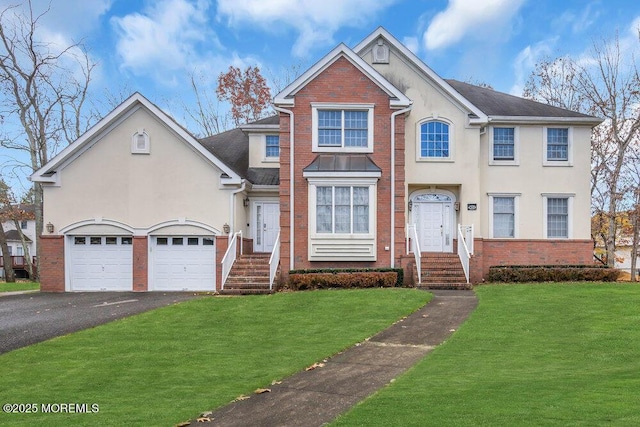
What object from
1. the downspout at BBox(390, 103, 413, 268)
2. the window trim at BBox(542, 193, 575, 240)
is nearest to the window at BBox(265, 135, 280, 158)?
the downspout at BBox(390, 103, 413, 268)

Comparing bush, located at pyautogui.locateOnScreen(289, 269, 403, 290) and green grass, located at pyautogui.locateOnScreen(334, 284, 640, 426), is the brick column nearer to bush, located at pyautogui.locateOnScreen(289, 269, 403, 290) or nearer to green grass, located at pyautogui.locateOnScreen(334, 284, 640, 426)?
bush, located at pyautogui.locateOnScreen(289, 269, 403, 290)

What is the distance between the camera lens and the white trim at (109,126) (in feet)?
70.7

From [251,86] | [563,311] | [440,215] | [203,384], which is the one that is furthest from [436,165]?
[251,86]

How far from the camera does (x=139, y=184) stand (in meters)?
21.8

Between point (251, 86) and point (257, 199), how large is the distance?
21.6 m

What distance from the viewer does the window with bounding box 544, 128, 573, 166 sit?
23.7m

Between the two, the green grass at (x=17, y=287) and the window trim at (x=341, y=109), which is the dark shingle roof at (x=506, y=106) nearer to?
the window trim at (x=341, y=109)

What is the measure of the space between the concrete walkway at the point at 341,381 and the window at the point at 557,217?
12.1 meters

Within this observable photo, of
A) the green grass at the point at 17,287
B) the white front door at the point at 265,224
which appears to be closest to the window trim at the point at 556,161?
the white front door at the point at 265,224

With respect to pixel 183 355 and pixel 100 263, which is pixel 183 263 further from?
pixel 183 355

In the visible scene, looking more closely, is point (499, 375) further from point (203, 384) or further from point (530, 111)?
point (530, 111)

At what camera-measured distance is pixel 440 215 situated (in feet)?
75.9

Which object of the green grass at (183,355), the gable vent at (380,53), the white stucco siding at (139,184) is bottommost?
the green grass at (183,355)

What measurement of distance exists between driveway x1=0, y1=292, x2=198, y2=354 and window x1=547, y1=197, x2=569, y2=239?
16.0 m
